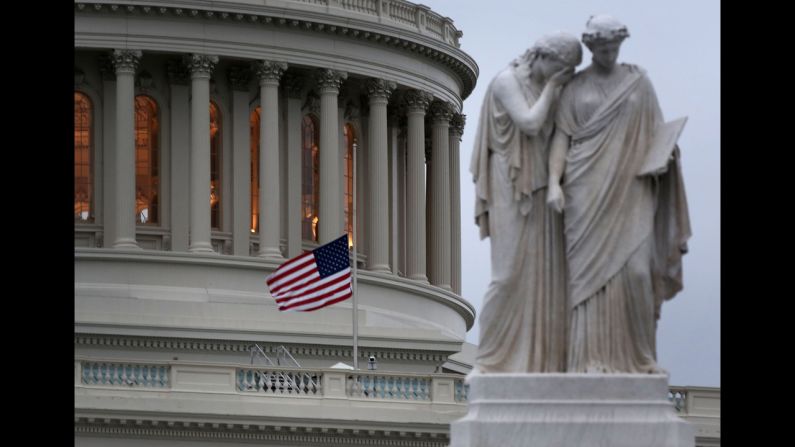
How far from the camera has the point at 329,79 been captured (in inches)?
3044

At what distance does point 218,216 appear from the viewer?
257 ft

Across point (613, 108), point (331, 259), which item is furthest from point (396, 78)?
point (613, 108)

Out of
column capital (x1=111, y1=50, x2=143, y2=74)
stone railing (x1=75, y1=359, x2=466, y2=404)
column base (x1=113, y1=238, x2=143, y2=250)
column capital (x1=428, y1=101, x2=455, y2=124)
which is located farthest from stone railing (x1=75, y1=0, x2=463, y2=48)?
stone railing (x1=75, y1=359, x2=466, y2=404)

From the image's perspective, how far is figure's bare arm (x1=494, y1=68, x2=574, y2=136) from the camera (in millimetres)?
15500

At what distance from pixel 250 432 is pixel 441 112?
2690 centimetres

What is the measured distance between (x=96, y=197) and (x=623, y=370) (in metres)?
62.3

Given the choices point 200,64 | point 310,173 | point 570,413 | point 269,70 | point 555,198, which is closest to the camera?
point 570,413

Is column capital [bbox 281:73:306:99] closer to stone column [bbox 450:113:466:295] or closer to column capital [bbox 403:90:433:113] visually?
column capital [bbox 403:90:433:113]

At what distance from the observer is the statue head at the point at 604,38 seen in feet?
51.3

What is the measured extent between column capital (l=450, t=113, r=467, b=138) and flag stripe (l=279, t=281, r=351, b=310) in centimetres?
2509

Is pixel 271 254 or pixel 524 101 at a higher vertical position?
pixel 524 101

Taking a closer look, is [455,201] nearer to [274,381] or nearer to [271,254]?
[271,254]

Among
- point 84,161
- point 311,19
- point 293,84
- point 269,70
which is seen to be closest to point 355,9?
point 311,19

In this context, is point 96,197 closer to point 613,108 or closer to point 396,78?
point 396,78
